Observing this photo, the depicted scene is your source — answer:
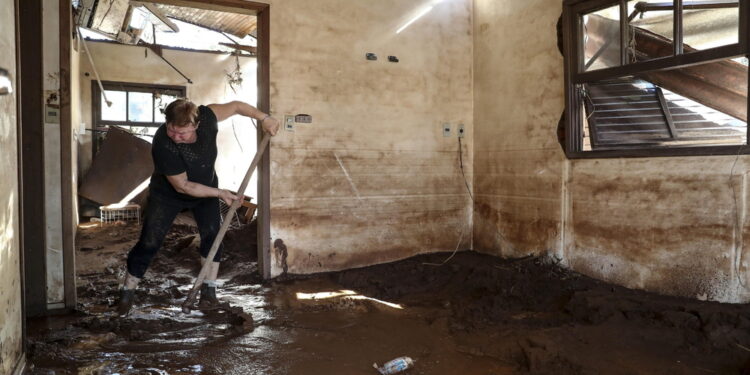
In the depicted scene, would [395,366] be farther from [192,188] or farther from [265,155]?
[265,155]

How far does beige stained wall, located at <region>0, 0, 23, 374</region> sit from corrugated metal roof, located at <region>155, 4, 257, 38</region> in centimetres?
674

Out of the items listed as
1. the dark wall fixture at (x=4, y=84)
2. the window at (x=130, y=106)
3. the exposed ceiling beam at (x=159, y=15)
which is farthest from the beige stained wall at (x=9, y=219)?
the window at (x=130, y=106)

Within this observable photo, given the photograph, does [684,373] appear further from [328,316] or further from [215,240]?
[215,240]

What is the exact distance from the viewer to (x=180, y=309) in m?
3.41

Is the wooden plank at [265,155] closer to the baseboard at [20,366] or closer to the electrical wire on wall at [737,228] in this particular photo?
the baseboard at [20,366]

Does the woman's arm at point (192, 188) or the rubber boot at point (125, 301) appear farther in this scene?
the rubber boot at point (125, 301)

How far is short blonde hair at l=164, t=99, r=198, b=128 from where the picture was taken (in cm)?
307

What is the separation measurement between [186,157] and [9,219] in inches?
50.9

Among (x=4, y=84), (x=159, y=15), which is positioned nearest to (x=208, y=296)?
(x=4, y=84)

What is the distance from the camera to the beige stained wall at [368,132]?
14.2 ft

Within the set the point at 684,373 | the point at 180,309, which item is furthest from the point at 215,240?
the point at 684,373

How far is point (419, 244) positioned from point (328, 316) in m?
1.82

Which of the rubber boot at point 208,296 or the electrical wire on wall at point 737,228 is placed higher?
the electrical wire on wall at point 737,228

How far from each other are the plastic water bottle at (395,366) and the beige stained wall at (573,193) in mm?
2061
